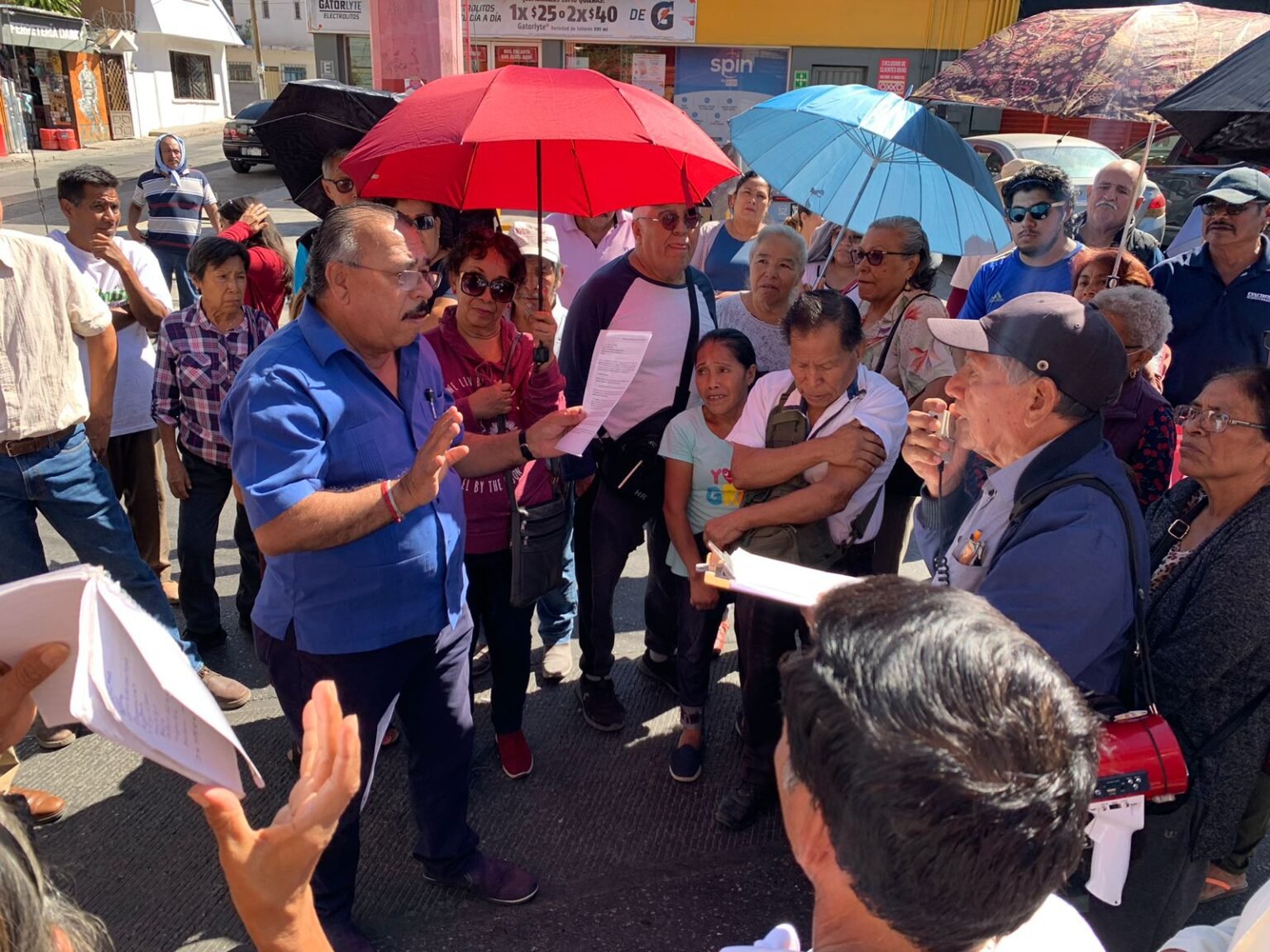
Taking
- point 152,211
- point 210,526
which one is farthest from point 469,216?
point 152,211

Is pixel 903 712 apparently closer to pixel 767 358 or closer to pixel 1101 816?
pixel 1101 816

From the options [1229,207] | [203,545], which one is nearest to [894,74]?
[1229,207]

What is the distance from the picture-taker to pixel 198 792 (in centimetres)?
107

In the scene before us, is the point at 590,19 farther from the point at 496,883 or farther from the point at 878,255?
the point at 496,883

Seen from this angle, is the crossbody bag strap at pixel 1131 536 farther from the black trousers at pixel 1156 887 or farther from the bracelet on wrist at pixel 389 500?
the bracelet on wrist at pixel 389 500

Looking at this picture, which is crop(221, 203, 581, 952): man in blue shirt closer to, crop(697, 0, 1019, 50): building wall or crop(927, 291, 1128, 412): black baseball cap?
crop(927, 291, 1128, 412): black baseball cap

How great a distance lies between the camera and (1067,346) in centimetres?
199

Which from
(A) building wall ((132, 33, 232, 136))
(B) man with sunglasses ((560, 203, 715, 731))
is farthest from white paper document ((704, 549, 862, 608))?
(A) building wall ((132, 33, 232, 136))

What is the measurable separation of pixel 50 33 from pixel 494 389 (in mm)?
28315

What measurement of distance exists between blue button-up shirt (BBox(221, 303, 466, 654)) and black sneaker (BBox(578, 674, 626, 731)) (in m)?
1.29

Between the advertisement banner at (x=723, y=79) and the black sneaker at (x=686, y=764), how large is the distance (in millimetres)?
17725

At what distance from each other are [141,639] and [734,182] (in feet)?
16.2

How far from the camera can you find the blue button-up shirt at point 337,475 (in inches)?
82.8

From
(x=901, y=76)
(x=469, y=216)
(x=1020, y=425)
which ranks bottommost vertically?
(x=1020, y=425)
